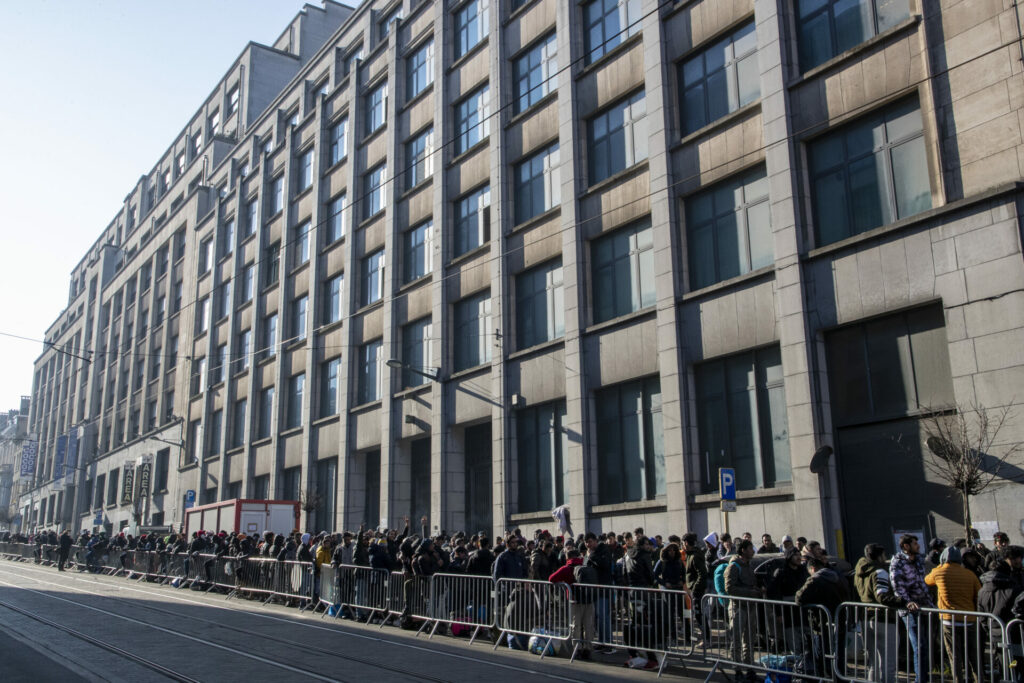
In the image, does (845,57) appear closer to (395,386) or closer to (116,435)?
(395,386)

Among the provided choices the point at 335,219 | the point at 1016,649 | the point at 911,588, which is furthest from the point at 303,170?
the point at 1016,649

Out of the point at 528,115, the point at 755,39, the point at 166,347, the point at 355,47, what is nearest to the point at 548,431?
the point at 528,115

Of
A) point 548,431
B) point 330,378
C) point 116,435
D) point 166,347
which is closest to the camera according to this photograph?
point 548,431

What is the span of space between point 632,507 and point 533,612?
25.3ft

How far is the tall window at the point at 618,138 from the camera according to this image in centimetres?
2211

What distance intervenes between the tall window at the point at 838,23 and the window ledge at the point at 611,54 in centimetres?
468

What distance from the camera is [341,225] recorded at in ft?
120

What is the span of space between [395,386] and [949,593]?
23.4 m

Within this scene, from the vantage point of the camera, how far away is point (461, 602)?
14711 millimetres

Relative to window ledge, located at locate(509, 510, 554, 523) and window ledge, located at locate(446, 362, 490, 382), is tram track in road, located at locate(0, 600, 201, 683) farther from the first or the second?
window ledge, located at locate(446, 362, 490, 382)

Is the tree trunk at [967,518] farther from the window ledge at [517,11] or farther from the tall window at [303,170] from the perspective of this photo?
the tall window at [303,170]

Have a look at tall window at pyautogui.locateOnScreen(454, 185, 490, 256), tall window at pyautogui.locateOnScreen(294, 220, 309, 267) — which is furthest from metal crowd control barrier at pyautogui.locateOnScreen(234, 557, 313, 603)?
tall window at pyautogui.locateOnScreen(294, 220, 309, 267)

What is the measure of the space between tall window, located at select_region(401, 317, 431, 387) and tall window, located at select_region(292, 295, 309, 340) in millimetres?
8597

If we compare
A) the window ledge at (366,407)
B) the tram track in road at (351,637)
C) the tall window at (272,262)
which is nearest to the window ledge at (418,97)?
the window ledge at (366,407)
